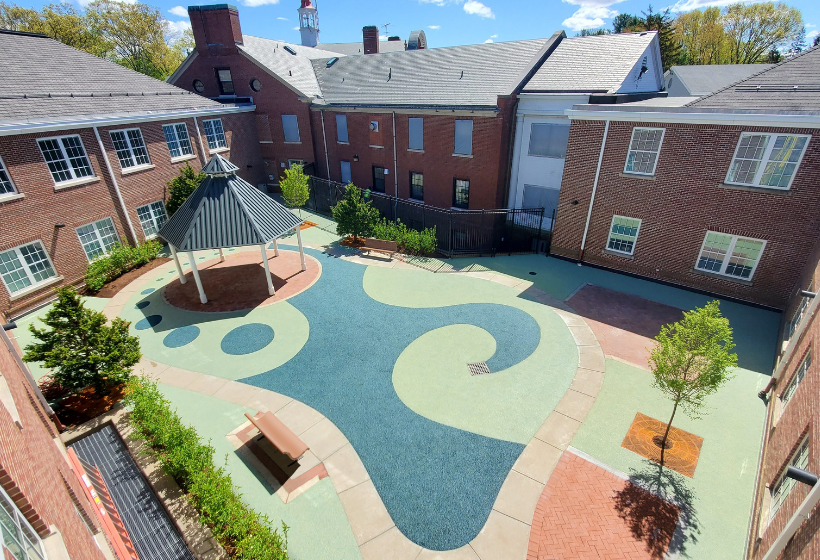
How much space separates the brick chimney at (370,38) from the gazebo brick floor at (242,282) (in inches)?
1174

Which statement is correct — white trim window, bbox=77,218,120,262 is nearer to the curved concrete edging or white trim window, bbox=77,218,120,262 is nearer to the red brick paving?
the curved concrete edging

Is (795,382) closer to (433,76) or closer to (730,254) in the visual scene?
(730,254)

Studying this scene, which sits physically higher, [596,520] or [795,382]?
[795,382]

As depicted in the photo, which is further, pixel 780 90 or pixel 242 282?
pixel 242 282

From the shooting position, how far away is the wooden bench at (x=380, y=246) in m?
22.8

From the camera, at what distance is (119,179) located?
2034cm

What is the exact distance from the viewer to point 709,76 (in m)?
36.3

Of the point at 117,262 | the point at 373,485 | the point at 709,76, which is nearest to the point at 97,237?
the point at 117,262

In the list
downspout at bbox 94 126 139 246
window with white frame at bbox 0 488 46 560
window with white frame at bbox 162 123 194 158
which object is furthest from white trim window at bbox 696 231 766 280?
window with white frame at bbox 162 123 194 158

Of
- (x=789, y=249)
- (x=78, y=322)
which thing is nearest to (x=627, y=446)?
(x=789, y=249)

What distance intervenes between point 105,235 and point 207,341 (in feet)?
36.0

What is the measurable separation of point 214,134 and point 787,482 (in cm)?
3312

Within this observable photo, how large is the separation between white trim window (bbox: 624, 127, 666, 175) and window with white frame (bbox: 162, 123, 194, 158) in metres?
25.8

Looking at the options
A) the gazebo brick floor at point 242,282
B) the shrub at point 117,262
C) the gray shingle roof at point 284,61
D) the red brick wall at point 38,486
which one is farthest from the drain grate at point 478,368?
the gray shingle roof at point 284,61
